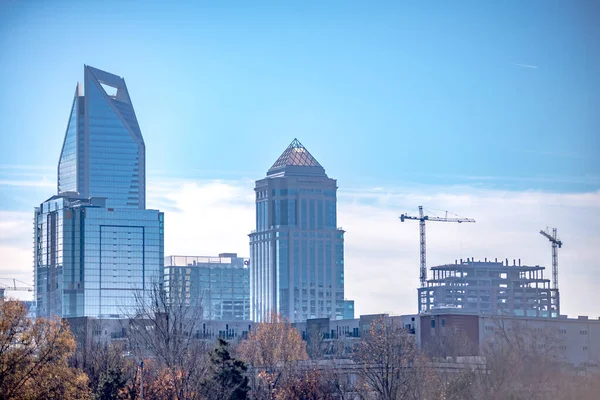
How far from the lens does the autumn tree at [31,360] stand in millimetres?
51875

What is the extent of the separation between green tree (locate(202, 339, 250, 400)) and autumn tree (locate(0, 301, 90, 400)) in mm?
6632

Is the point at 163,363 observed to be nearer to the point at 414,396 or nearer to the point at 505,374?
the point at 414,396

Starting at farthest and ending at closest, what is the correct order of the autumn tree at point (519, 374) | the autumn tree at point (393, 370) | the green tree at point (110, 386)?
the autumn tree at point (393, 370)
the autumn tree at point (519, 374)
the green tree at point (110, 386)

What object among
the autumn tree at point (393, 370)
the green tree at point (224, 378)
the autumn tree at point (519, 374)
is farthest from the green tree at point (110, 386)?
the autumn tree at point (519, 374)

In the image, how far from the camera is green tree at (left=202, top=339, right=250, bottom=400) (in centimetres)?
5928

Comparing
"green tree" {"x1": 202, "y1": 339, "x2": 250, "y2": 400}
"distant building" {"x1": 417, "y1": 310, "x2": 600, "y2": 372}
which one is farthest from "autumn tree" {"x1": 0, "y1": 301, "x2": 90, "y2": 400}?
"distant building" {"x1": 417, "y1": 310, "x2": 600, "y2": 372}

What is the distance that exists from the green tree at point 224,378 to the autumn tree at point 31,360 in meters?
6.63

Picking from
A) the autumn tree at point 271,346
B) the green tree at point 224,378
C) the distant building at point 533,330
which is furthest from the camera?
the distant building at point 533,330

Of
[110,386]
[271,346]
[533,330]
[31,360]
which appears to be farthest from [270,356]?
[31,360]

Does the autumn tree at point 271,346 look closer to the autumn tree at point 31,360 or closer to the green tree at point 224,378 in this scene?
the green tree at point 224,378

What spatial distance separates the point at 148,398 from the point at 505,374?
20.4 metres

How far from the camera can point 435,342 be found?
122 metres

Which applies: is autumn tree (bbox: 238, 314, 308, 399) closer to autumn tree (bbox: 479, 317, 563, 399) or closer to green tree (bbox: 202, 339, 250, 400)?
green tree (bbox: 202, 339, 250, 400)

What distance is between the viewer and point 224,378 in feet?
197
